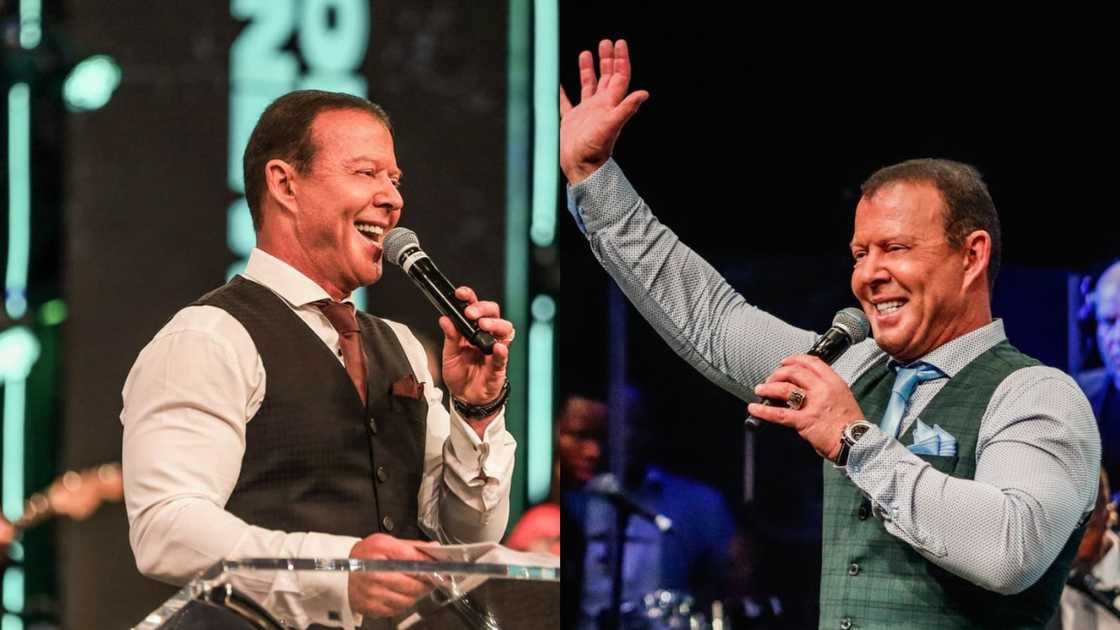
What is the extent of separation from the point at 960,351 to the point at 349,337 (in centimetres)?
100

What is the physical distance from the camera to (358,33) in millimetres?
3418

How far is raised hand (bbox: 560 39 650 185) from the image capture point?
2549 millimetres

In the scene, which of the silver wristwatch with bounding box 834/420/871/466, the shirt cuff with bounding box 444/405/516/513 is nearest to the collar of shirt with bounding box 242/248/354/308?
the shirt cuff with bounding box 444/405/516/513

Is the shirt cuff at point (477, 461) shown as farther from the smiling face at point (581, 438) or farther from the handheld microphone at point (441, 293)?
the smiling face at point (581, 438)

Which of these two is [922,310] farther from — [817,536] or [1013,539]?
[817,536]

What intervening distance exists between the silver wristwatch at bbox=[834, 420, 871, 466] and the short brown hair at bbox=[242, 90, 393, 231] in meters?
0.94

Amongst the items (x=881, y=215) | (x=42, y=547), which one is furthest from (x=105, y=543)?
(x=881, y=215)

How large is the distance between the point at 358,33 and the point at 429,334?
0.91 meters

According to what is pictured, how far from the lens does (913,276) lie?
235 centimetres

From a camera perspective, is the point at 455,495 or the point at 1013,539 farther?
the point at 455,495

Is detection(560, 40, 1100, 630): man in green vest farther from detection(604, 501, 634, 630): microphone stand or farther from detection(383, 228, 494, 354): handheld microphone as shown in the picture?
detection(604, 501, 634, 630): microphone stand

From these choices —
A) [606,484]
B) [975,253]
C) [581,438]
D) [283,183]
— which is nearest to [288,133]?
[283,183]

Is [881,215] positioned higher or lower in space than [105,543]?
higher

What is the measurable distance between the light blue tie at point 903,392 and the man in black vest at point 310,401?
64 centimetres
